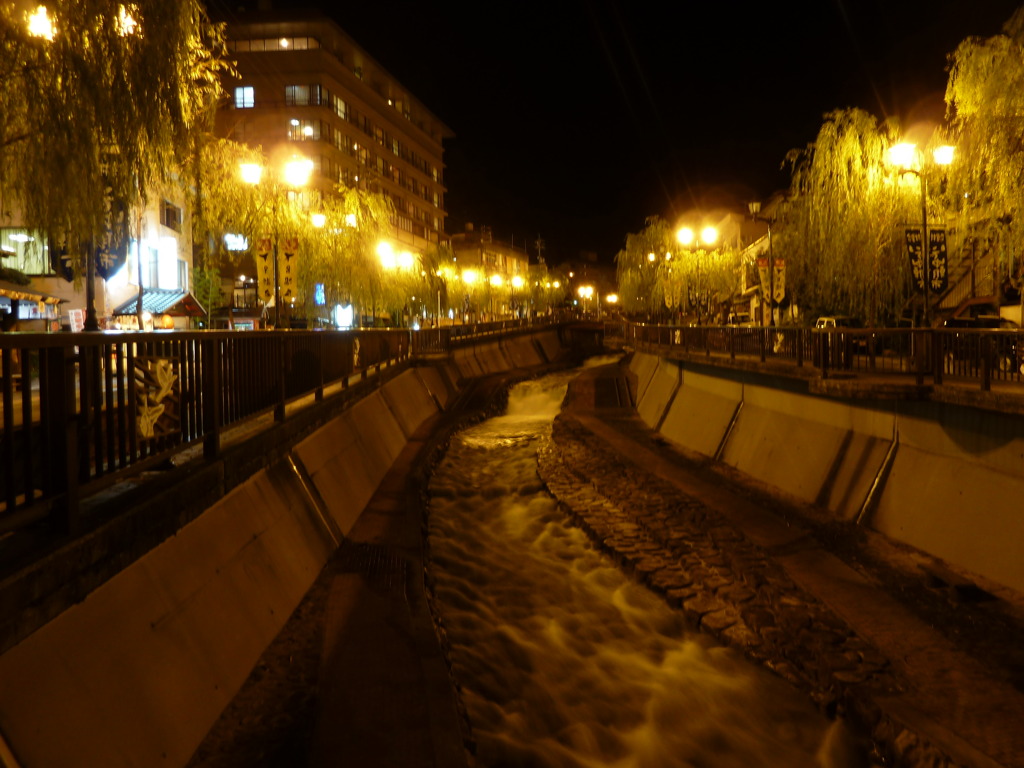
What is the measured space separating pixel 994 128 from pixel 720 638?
9582 mm

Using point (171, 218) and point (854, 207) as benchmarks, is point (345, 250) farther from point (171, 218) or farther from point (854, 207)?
point (854, 207)

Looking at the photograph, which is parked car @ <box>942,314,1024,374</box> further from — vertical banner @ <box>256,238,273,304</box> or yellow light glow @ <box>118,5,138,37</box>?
vertical banner @ <box>256,238,273,304</box>

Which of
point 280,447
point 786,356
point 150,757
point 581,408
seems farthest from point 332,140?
point 150,757

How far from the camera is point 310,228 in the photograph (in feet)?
83.8

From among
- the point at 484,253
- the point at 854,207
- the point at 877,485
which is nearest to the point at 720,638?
the point at 877,485

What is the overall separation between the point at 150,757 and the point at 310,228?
75.6 feet

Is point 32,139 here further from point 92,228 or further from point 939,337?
point 939,337

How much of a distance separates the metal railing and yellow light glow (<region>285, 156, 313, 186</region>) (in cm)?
960

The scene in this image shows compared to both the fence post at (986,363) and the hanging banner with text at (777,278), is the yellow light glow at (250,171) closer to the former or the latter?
the fence post at (986,363)

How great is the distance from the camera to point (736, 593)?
920 centimetres

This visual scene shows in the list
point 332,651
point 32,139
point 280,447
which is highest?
point 32,139

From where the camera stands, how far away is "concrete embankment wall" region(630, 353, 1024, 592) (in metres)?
8.49

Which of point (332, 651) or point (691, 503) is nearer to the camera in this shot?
point (332, 651)

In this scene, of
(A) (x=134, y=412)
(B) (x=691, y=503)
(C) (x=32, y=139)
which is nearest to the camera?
(A) (x=134, y=412)
